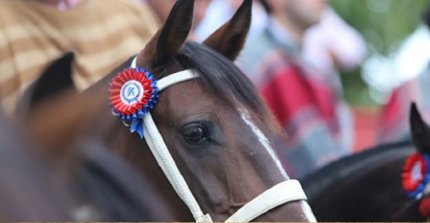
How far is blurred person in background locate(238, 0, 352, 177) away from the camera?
327 cm

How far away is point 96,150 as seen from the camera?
131 centimetres

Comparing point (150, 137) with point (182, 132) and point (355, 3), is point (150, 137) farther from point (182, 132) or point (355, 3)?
point (355, 3)

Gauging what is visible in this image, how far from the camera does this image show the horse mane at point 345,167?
2762 mm

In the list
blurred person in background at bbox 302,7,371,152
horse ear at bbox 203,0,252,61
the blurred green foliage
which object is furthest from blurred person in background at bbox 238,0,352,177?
the blurred green foliage

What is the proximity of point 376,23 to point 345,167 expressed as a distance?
558cm

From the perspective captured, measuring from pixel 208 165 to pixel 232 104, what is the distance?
115 mm

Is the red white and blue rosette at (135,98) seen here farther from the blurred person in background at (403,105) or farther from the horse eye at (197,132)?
the blurred person in background at (403,105)

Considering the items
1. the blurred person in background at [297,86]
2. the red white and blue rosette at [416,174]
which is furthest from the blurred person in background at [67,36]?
the red white and blue rosette at [416,174]

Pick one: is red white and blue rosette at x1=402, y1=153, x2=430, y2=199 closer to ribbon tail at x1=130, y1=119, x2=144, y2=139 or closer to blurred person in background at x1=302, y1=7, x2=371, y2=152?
ribbon tail at x1=130, y1=119, x2=144, y2=139

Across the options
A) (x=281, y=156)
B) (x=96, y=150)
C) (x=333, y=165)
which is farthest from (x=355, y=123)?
(x=96, y=150)

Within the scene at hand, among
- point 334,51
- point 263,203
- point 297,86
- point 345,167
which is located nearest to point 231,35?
point 263,203

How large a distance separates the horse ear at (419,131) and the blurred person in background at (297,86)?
640 mm

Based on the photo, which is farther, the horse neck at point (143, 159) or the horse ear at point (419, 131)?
the horse ear at point (419, 131)

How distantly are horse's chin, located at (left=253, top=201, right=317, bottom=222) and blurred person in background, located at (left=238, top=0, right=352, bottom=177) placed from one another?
1171 mm
